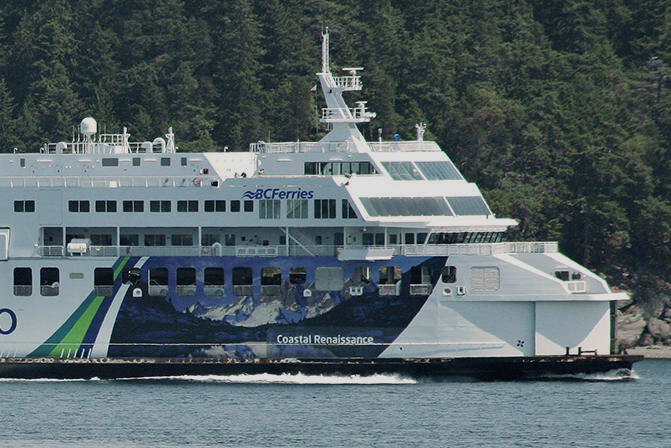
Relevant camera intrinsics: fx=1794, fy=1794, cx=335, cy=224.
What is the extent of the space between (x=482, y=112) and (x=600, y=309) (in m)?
30.2

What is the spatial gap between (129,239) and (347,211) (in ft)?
21.7

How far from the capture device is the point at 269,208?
5153cm

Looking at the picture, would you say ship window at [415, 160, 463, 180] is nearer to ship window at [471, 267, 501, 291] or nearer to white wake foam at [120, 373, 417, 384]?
ship window at [471, 267, 501, 291]

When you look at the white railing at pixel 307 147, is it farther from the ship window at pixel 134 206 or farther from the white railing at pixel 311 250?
the ship window at pixel 134 206

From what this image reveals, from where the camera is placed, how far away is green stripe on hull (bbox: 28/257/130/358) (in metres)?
51.6

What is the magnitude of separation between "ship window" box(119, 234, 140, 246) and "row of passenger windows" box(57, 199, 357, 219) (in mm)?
866

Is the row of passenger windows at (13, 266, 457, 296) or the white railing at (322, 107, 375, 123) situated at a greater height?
the white railing at (322, 107, 375, 123)

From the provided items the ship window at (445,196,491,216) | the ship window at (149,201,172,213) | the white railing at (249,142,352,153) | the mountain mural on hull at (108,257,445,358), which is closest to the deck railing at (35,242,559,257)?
the mountain mural on hull at (108,257,445,358)

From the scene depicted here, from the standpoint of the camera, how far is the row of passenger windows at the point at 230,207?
51.1m

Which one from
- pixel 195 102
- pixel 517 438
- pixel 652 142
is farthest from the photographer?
pixel 195 102

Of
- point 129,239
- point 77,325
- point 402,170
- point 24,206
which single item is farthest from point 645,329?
point 24,206

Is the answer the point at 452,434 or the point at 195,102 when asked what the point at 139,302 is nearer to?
the point at 452,434

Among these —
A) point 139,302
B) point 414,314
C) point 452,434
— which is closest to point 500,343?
point 414,314

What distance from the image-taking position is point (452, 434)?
4416 cm
